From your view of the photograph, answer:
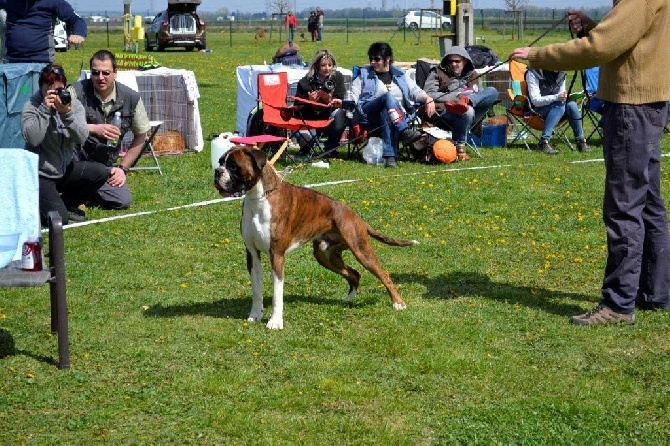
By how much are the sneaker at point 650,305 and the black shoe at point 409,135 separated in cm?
628

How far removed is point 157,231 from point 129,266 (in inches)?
46.6

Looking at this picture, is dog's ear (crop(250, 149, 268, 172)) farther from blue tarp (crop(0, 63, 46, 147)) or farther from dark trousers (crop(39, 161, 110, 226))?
blue tarp (crop(0, 63, 46, 147))

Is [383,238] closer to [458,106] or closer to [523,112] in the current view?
[458,106]

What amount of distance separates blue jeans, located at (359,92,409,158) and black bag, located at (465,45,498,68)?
15.2ft

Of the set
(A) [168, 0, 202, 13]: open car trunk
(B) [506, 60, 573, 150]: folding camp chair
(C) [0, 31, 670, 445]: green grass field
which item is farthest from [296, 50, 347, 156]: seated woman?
(A) [168, 0, 202, 13]: open car trunk

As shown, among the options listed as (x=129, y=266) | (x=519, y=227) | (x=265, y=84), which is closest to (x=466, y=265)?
(x=519, y=227)

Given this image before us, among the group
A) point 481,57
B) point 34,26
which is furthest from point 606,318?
point 481,57

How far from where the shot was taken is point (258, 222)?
258 inches

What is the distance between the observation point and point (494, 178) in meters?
12.0

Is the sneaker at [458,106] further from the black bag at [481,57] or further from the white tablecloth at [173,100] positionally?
the black bag at [481,57]

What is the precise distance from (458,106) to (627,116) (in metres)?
7.07

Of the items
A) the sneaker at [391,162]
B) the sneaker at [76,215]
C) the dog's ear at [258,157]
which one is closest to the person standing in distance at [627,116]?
the dog's ear at [258,157]

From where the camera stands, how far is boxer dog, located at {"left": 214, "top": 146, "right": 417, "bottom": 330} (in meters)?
6.39

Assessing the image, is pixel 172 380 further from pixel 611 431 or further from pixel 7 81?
pixel 7 81
